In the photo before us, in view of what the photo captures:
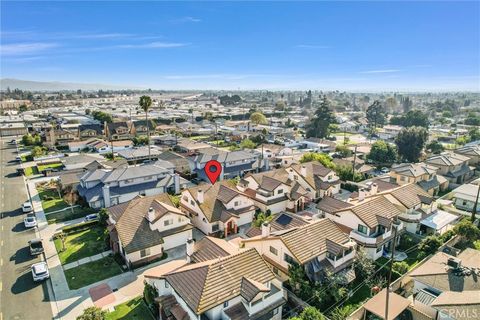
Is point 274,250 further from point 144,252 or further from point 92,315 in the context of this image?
point 92,315

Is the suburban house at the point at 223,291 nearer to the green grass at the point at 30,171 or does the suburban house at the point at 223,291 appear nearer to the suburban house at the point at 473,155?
the green grass at the point at 30,171

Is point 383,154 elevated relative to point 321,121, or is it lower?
lower

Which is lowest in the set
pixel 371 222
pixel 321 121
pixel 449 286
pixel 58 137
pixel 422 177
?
pixel 449 286

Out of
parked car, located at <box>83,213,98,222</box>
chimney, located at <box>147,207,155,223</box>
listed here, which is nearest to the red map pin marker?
parked car, located at <box>83,213,98,222</box>

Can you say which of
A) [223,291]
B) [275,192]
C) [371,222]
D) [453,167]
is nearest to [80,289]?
[223,291]

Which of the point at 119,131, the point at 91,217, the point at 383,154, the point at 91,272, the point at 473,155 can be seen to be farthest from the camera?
the point at 119,131

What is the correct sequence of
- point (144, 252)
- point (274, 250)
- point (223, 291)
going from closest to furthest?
1. point (223, 291)
2. point (274, 250)
3. point (144, 252)

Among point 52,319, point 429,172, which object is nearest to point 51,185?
point 52,319

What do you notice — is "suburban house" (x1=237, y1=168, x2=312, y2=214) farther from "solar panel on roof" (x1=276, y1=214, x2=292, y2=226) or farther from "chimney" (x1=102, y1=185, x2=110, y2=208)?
"chimney" (x1=102, y1=185, x2=110, y2=208)
